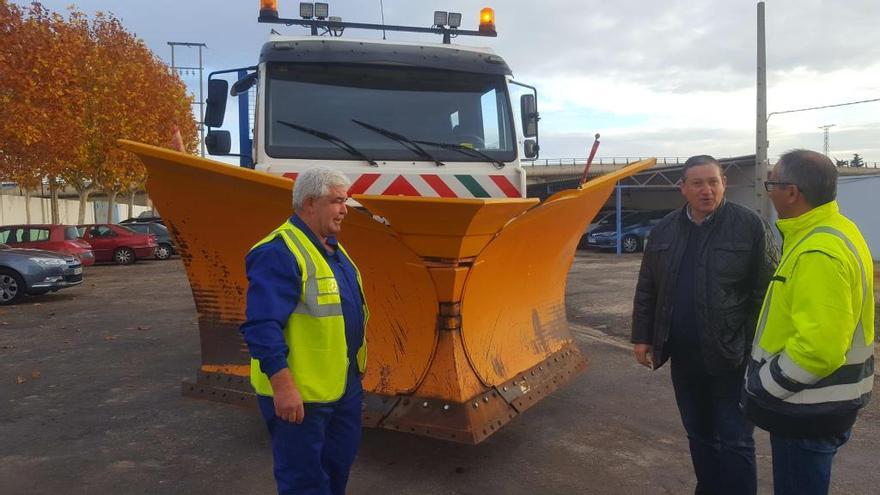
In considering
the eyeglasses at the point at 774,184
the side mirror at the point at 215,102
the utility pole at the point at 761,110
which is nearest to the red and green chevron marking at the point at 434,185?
the side mirror at the point at 215,102

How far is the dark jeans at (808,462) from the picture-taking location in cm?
236

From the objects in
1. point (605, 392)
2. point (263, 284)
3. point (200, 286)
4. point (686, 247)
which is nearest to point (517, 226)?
point (686, 247)

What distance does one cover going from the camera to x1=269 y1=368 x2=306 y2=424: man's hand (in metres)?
2.40

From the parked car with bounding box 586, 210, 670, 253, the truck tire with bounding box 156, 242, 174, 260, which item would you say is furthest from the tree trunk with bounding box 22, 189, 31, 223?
the parked car with bounding box 586, 210, 670, 253

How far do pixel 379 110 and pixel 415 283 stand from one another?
6.02 feet

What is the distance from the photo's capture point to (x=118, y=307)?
1172 centimetres

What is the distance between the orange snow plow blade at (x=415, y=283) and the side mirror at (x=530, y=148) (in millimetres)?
1240

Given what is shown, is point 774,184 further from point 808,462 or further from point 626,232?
point 626,232

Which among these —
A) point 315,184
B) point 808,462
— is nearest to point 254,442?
point 315,184

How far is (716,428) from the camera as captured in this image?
3234 millimetres

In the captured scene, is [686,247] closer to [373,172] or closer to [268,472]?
[373,172]

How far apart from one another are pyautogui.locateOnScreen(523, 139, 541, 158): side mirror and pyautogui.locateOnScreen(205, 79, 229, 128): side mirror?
2415mm

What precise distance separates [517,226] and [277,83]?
2260 millimetres

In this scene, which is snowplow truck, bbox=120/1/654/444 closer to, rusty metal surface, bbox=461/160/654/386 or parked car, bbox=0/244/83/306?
rusty metal surface, bbox=461/160/654/386
